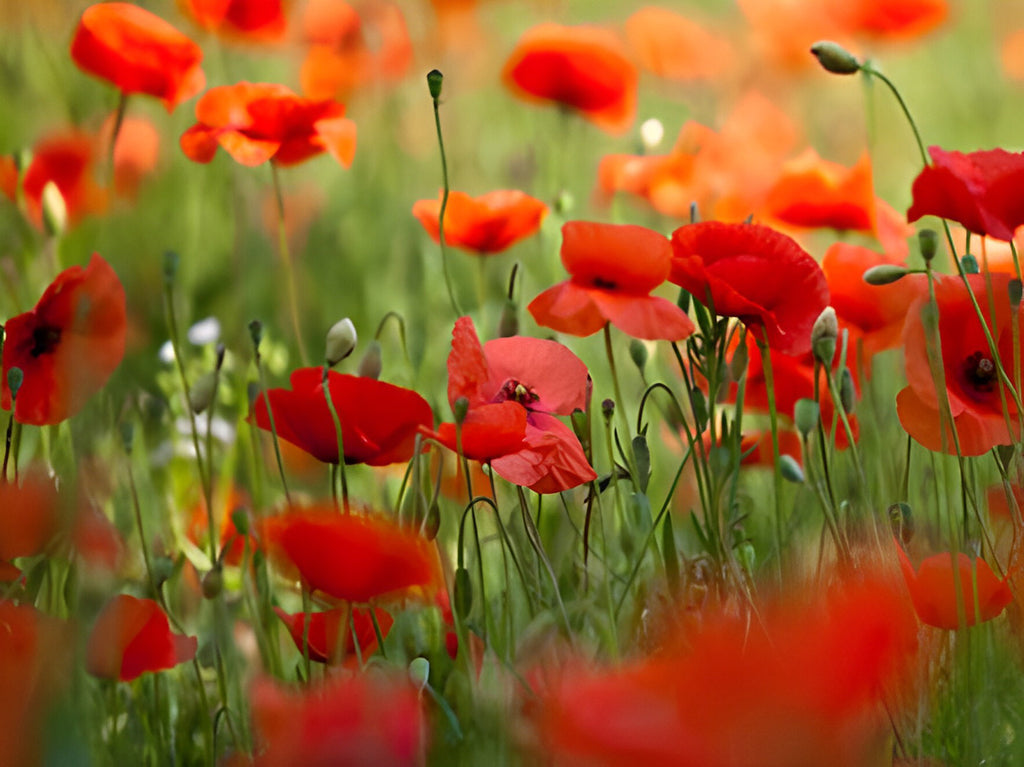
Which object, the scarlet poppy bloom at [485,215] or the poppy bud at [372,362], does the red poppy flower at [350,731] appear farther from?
the scarlet poppy bloom at [485,215]

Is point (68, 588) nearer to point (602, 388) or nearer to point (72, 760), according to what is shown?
point (72, 760)

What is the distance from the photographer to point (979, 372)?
0.81 m

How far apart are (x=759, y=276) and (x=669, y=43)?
1.04m

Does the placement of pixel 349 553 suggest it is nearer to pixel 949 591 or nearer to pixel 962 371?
pixel 949 591

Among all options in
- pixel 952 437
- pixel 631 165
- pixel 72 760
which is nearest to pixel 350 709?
pixel 72 760

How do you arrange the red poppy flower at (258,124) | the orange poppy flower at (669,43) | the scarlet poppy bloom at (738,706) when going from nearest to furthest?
the scarlet poppy bloom at (738,706), the red poppy flower at (258,124), the orange poppy flower at (669,43)

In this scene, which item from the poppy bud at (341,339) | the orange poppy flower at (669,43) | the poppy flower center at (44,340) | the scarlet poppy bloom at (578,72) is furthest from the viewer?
the orange poppy flower at (669,43)

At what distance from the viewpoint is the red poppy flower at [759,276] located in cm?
72

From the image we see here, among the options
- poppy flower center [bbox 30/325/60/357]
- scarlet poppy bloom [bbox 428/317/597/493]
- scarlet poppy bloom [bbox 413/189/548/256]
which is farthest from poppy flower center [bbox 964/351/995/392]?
poppy flower center [bbox 30/325/60/357]

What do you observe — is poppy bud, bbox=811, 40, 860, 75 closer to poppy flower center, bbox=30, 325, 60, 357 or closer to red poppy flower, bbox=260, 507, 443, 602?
red poppy flower, bbox=260, 507, 443, 602

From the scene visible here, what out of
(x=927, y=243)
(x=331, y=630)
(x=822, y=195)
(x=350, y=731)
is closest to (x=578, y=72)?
(x=822, y=195)

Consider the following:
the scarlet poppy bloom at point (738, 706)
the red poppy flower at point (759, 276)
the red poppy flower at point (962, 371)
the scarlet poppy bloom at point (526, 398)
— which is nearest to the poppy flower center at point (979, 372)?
the red poppy flower at point (962, 371)

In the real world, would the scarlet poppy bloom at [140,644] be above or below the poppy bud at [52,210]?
below

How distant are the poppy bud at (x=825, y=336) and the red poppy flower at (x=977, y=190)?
5.6 inches
